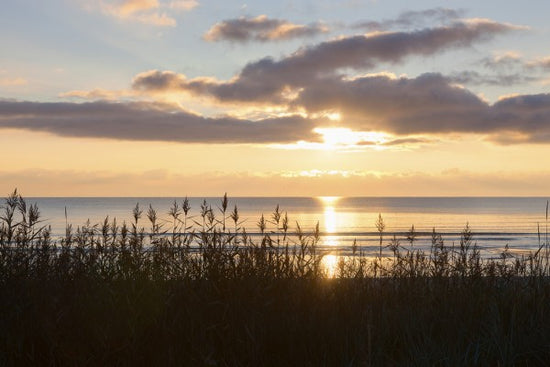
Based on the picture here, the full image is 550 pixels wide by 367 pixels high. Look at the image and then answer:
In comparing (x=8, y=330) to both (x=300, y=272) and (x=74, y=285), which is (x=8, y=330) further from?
(x=300, y=272)

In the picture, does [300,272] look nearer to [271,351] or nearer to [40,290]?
[271,351]

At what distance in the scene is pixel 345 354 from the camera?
4.95m

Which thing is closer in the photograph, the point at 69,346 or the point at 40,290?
the point at 69,346

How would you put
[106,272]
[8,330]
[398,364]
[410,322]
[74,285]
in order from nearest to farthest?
[398,364], [8,330], [410,322], [74,285], [106,272]

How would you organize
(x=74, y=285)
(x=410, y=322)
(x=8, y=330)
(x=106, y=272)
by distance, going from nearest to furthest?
(x=8, y=330)
(x=410, y=322)
(x=74, y=285)
(x=106, y=272)

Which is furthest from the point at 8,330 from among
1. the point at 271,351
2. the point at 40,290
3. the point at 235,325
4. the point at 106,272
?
the point at 271,351

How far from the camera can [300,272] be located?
21.5ft

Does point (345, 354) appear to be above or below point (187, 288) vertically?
below

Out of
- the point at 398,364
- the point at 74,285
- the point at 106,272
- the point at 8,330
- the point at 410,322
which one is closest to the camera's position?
the point at 398,364

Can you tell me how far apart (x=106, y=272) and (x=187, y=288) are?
50.1 inches

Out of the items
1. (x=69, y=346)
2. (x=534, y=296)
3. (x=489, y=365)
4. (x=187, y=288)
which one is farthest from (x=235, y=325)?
(x=534, y=296)

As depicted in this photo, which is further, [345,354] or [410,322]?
[410,322]

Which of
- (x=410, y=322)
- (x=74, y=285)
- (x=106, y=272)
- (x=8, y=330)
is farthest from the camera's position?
(x=106, y=272)

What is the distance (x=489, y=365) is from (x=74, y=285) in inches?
167
